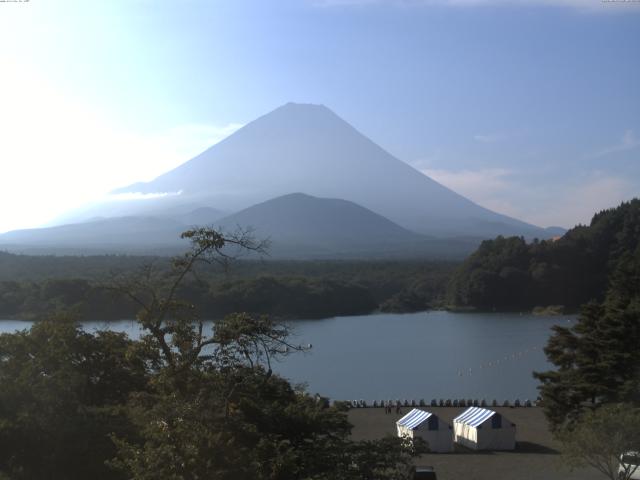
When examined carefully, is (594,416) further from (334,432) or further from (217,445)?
(217,445)

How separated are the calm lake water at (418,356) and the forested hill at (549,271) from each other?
7.82 ft

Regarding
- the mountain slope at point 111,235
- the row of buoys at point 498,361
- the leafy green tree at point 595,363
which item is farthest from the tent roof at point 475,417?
the mountain slope at point 111,235

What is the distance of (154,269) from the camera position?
3.51 meters

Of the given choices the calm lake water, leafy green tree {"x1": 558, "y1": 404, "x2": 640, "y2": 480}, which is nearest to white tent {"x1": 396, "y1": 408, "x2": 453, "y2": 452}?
the calm lake water

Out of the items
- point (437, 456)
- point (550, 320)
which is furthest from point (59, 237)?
point (437, 456)

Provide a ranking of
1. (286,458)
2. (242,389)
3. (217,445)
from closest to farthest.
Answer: (217,445) < (286,458) < (242,389)

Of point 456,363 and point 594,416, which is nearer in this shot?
point 594,416

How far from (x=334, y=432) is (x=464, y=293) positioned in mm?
22448

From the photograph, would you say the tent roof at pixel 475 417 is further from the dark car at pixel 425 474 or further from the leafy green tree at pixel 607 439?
the leafy green tree at pixel 607 439

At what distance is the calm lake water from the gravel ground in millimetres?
1620

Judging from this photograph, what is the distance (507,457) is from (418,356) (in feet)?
29.6

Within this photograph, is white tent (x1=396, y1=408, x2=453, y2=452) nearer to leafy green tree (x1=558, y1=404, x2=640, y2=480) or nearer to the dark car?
the dark car

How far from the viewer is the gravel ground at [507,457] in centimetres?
711

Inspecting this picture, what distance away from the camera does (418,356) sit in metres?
17.0
